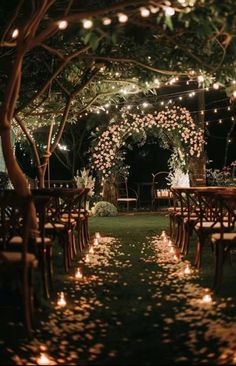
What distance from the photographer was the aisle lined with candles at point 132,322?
155 inches

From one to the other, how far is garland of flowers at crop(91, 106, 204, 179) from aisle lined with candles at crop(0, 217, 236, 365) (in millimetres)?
10878

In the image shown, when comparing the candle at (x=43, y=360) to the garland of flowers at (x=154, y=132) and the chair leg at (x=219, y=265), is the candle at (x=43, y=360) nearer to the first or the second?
the chair leg at (x=219, y=265)

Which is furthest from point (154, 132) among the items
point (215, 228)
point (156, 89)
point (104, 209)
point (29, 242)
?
point (29, 242)

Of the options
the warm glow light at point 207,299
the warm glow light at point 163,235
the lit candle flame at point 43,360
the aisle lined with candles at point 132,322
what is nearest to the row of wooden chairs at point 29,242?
the aisle lined with candles at point 132,322

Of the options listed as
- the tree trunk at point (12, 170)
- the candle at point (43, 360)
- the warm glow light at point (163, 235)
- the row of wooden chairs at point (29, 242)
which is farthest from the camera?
the warm glow light at point (163, 235)

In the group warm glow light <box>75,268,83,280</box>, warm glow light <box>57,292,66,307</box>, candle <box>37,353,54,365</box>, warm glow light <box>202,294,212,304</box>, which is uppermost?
warm glow light <box>75,268,83,280</box>

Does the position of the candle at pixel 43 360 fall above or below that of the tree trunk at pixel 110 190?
below

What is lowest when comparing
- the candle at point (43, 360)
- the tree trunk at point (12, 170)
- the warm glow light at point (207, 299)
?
the candle at point (43, 360)

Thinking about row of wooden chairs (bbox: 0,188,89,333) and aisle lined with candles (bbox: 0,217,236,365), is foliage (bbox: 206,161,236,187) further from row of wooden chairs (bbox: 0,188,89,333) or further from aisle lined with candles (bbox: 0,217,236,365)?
aisle lined with candles (bbox: 0,217,236,365)

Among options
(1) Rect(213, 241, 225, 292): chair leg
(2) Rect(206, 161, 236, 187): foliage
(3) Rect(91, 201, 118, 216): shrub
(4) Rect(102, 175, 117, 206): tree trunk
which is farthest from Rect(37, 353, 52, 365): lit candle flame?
(4) Rect(102, 175, 117, 206): tree trunk

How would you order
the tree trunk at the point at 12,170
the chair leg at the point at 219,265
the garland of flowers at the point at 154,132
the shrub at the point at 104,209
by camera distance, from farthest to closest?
the garland of flowers at the point at 154,132 → the shrub at the point at 104,209 → the tree trunk at the point at 12,170 → the chair leg at the point at 219,265

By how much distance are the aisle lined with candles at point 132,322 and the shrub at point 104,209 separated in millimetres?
9958

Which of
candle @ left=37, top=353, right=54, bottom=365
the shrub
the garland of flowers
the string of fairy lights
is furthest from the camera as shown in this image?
the garland of flowers

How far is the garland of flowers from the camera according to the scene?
18203 millimetres
